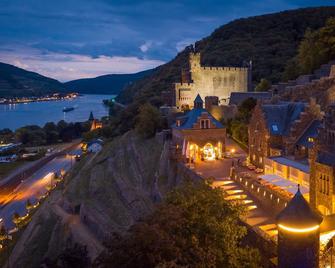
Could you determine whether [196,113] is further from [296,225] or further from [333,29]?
[296,225]

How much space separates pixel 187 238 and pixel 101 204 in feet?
75.9

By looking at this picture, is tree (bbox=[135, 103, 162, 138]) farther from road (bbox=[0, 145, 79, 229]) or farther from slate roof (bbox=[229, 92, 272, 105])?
road (bbox=[0, 145, 79, 229])

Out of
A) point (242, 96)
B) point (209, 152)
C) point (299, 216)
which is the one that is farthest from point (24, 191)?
point (299, 216)

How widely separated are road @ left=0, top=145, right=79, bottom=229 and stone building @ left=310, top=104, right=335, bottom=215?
38377 mm

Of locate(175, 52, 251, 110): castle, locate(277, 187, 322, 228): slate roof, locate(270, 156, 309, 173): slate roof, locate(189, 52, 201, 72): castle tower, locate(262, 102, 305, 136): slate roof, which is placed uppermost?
locate(189, 52, 201, 72): castle tower

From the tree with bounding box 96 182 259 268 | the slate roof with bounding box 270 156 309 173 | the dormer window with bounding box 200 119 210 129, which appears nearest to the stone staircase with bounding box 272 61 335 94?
the dormer window with bounding box 200 119 210 129

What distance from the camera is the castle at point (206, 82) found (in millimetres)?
53625

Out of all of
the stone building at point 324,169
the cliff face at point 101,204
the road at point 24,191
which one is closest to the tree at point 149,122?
the cliff face at point 101,204

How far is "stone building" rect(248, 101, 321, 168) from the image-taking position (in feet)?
89.4

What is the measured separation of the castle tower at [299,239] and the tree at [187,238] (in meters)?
2.53

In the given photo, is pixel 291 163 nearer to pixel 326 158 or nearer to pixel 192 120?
pixel 326 158

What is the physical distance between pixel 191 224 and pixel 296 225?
14.4 ft

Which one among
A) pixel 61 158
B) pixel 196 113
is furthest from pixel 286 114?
pixel 61 158

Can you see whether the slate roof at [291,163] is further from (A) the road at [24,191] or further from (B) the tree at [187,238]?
(A) the road at [24,191]
